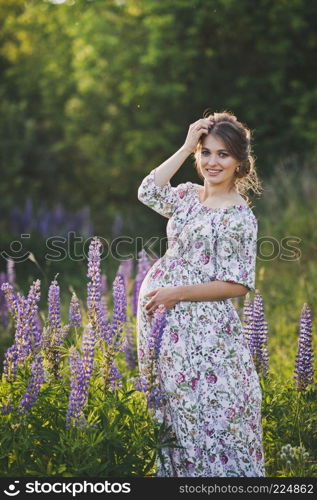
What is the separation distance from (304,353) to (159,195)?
131 cm

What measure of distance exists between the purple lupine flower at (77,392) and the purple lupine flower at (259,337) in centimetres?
129

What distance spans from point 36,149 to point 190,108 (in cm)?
345

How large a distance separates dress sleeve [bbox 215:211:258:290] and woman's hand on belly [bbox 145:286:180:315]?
24 cm

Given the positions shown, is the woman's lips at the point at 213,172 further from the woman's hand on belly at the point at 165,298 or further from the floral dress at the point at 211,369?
the woman's hand on belly at the point at 165,298

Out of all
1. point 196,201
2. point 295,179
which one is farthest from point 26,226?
point 196,201

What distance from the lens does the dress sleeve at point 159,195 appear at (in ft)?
11.9

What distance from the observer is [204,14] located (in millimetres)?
11773

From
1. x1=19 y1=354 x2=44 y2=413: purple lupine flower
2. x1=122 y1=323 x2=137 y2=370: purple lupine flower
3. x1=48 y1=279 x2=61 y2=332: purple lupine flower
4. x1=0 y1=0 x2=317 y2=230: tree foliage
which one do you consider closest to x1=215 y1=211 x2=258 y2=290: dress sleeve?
x1=48 y1=279 x2=61 y2=332: purple lupine flower

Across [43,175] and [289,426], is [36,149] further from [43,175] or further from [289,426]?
[289,426]

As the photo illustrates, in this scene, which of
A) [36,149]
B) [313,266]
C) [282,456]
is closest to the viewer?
[282,456]

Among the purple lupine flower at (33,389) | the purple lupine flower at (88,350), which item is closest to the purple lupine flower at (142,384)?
the purple lupine flower at (88,350)

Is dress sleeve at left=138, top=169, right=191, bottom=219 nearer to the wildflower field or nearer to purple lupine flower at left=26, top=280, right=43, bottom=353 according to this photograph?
the wildflower field

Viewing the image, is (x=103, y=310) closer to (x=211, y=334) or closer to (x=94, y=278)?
(x=94, y=278)

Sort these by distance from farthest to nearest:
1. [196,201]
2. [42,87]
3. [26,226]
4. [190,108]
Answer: [42,87], [190,108], [26,226], [196,201]
